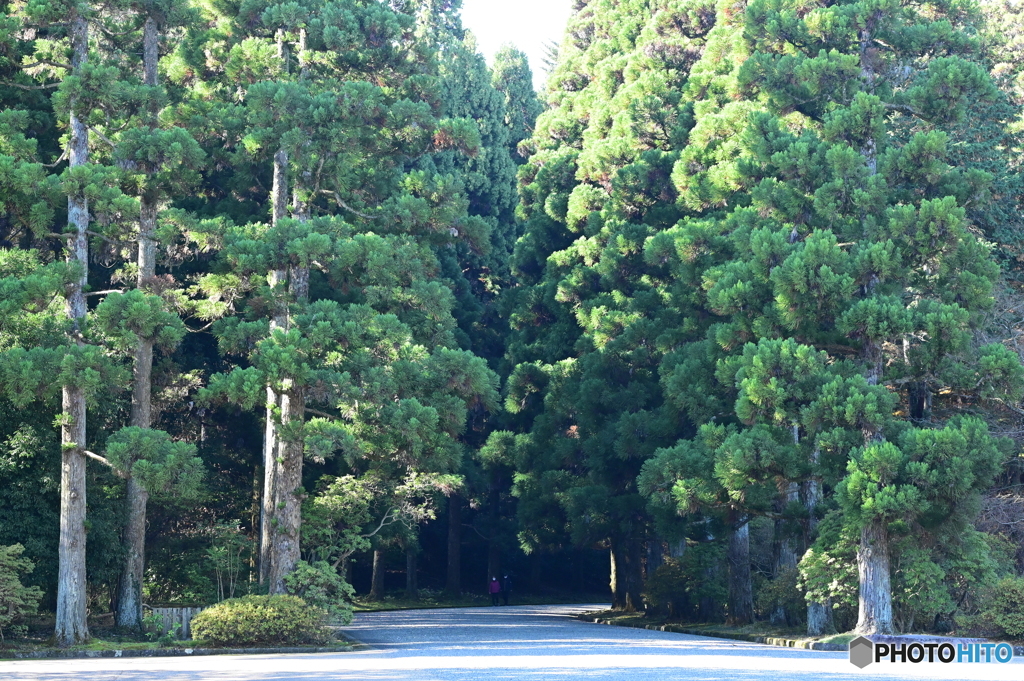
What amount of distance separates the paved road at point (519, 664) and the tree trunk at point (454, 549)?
1469cm

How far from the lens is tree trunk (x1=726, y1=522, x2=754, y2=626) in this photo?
78.6 feet

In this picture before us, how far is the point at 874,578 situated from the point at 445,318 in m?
9.23

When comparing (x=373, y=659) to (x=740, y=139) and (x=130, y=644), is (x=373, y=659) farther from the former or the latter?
(x=740, y=139)

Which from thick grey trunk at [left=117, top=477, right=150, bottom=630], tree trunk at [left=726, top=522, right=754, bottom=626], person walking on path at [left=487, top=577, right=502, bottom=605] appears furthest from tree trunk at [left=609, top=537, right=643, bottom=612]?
thick grey trunk at [left=117, top=477, right=150, bottom=630]

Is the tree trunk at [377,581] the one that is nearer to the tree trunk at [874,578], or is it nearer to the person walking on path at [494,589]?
the person walking on path at [494,589]

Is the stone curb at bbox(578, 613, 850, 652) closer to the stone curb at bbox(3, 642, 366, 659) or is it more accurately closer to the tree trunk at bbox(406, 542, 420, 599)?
the stone curb at bbox(3, 642, 366, 659)

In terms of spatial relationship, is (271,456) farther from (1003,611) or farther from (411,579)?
(411,579)

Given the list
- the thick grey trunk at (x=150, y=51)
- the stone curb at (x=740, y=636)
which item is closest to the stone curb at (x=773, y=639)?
the stone curb at (x=740, y=636)

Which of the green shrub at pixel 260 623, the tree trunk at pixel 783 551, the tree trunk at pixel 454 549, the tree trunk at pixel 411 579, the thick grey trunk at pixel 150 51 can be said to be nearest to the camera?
the green shrub at pixel 260 623

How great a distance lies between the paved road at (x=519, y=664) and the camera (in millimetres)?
12477

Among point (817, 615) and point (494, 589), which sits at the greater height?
point (817, 615)

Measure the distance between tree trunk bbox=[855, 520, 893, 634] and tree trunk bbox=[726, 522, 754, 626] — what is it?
510cm

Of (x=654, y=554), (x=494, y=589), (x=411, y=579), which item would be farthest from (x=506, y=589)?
(x=654, y=554)

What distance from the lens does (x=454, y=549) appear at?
121 feet
